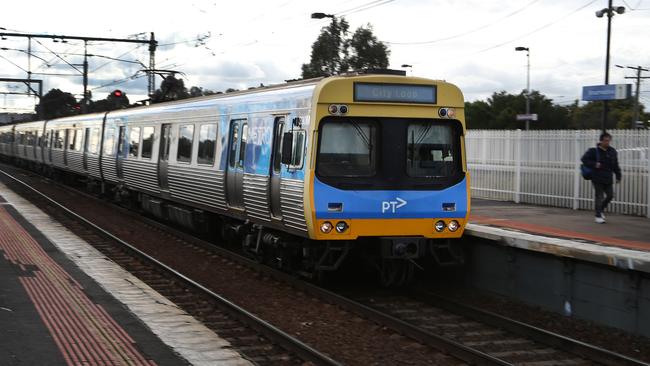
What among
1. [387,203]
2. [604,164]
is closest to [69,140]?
[604,164]

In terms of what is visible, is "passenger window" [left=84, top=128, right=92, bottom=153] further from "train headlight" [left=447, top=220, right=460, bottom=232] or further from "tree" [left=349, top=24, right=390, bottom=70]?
"tree" [left=349, top=24, right=390, bottom=70]

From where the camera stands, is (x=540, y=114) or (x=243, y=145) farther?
(x=540, y=114)

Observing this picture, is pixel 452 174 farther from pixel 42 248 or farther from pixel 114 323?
pixel 42 248

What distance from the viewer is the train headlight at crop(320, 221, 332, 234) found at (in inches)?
381

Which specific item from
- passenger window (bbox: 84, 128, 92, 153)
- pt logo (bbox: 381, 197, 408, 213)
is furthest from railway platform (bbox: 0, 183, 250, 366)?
passenger window (bbox: 84, 128, 92, 153)

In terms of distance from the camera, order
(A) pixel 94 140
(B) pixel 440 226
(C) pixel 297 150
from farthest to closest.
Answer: (A) pixel 94 140 < (B) pixel 440 226 < (C) pixel 297 150

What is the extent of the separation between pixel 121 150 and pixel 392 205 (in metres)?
13.7

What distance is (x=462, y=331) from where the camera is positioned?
347 inches

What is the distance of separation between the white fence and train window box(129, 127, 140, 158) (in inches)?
352

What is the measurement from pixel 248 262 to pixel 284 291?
2.24 metres

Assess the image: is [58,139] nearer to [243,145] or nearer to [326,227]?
[243,145]

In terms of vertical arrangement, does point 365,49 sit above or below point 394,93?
above

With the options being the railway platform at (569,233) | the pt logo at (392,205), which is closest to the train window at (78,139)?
the railway platform at (569,233)

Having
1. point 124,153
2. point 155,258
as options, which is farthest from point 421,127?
point 124,153
